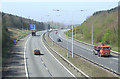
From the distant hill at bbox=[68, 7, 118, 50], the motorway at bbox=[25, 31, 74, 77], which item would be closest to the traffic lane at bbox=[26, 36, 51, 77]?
the motorway at bbox=[25, 31, 74, 77]

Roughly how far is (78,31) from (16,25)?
5422 cm

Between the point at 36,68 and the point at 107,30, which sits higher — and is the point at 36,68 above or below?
below

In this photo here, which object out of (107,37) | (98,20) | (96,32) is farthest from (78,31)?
(107,37)

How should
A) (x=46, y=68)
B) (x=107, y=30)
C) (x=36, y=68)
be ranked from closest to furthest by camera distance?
(x=46, y=68), (x=36, y=68), (x=107, y=30)

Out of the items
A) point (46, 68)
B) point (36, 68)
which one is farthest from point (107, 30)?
point (36, 68)

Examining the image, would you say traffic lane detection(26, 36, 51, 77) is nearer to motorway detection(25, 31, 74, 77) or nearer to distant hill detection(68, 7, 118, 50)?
motorway detection(25, 31, 74, 77)

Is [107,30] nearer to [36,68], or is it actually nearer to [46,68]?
[46,68]

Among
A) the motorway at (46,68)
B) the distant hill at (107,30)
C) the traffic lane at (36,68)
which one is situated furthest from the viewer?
the distant hill at (107,30)

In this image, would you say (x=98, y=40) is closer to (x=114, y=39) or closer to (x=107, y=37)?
(x=107, y=37)

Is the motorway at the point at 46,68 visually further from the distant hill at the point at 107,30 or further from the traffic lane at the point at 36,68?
the distant hill at the point at 107,30

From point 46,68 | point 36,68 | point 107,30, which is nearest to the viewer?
point 46,68

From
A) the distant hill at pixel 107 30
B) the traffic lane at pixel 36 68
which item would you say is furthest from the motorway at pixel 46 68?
the distant hill at pixel 107 30

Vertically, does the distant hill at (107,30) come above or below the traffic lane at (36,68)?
above

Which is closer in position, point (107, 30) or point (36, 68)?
point (36, 68)
